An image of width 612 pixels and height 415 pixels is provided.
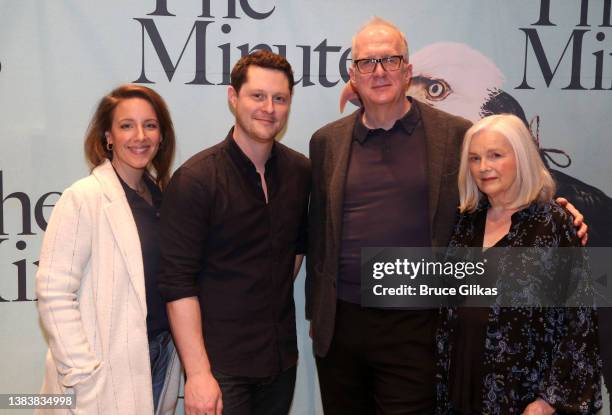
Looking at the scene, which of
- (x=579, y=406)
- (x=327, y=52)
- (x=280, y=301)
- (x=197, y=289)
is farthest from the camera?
(x=327, y=52)

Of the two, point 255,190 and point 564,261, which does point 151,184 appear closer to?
point 255,190

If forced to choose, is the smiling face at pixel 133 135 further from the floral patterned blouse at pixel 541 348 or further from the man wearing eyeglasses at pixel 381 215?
the floral patterned blouse at pixel 541 348

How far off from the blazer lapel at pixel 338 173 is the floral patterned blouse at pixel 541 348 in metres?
0.66

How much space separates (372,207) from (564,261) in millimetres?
752

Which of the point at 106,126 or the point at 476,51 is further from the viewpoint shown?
the point at 476,51

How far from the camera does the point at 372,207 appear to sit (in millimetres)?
2318

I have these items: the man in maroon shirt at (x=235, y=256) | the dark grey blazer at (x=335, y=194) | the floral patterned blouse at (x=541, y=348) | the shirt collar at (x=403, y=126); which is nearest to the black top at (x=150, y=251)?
the man in maroon shirt at (x=235, y=256)

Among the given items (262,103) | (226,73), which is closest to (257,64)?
(262,103)

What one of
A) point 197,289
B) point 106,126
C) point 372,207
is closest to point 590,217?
point 372,207

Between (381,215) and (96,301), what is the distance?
1158 millimetres

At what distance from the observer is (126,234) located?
2115mm

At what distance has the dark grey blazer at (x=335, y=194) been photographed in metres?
2.29

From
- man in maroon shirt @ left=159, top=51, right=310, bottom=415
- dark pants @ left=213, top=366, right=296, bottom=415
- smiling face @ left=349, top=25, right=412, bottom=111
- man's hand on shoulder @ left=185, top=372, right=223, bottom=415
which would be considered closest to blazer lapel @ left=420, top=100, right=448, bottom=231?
smiling face @ left=349, top=25, right=412, bottom=111

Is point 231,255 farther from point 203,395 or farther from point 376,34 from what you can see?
point 376,34
